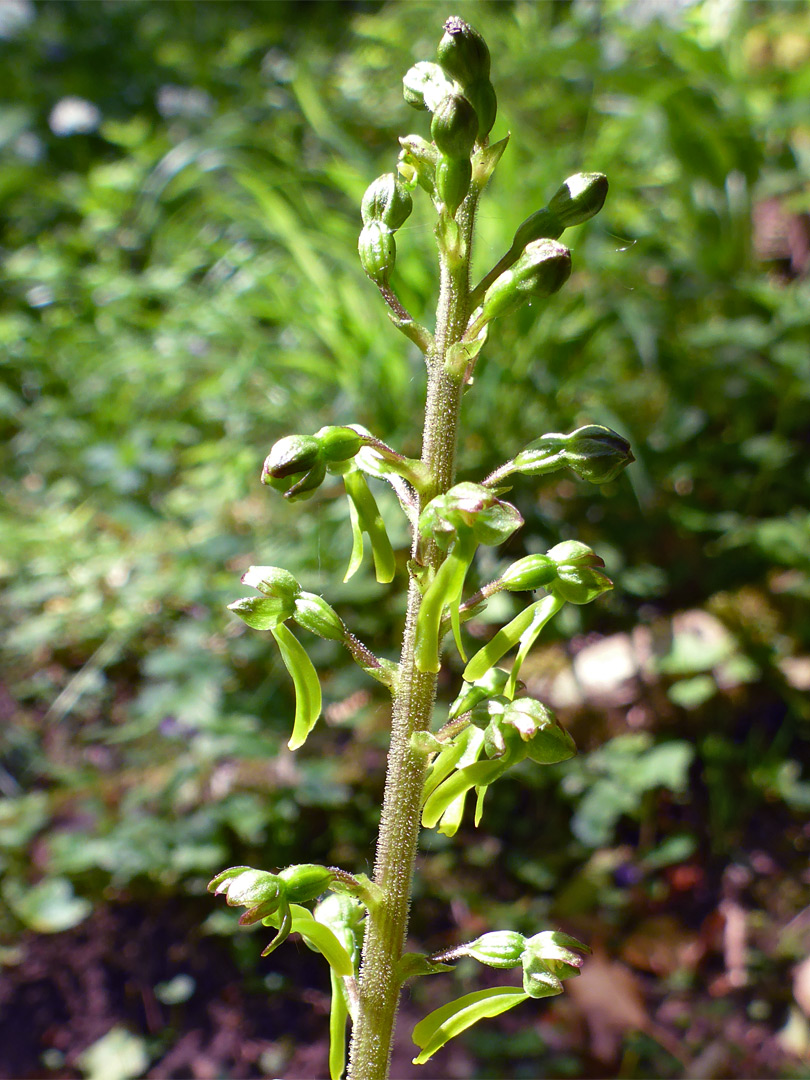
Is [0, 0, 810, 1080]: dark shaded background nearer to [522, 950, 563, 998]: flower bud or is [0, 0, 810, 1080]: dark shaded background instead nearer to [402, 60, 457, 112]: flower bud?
[402, 60, 457, 112]: flower bud

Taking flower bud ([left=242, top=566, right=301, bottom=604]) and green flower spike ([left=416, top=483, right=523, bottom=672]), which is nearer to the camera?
green flower spike ([left=416, top=483, right=523, bottom=672])

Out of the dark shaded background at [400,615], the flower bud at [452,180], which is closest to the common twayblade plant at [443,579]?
the flower bud at [452,180]

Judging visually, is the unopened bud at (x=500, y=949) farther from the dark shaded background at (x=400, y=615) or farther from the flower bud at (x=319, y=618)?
the dark shaded background at (x=400, y=615)

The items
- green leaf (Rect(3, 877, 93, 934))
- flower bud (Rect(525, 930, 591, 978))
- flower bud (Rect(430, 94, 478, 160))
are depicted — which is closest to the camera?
flower bud (Rect(430, 94, 478, 160))

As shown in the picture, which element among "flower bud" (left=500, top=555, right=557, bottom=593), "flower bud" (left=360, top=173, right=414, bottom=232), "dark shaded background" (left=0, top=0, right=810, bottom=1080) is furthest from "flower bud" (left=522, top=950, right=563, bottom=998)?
"dark shaded background" (left=0, top=0, right=810, bottom=1080)

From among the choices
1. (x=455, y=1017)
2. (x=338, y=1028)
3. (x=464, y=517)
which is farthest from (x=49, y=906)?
(x=464, y=517)

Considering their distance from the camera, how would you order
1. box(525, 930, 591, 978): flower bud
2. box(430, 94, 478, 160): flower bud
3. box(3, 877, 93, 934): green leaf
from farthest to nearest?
box(3, 877, 93, 934): green leaf, box(525, 930, 591, 978): flower bud, box(430, 94, 478, 160): flower bud
